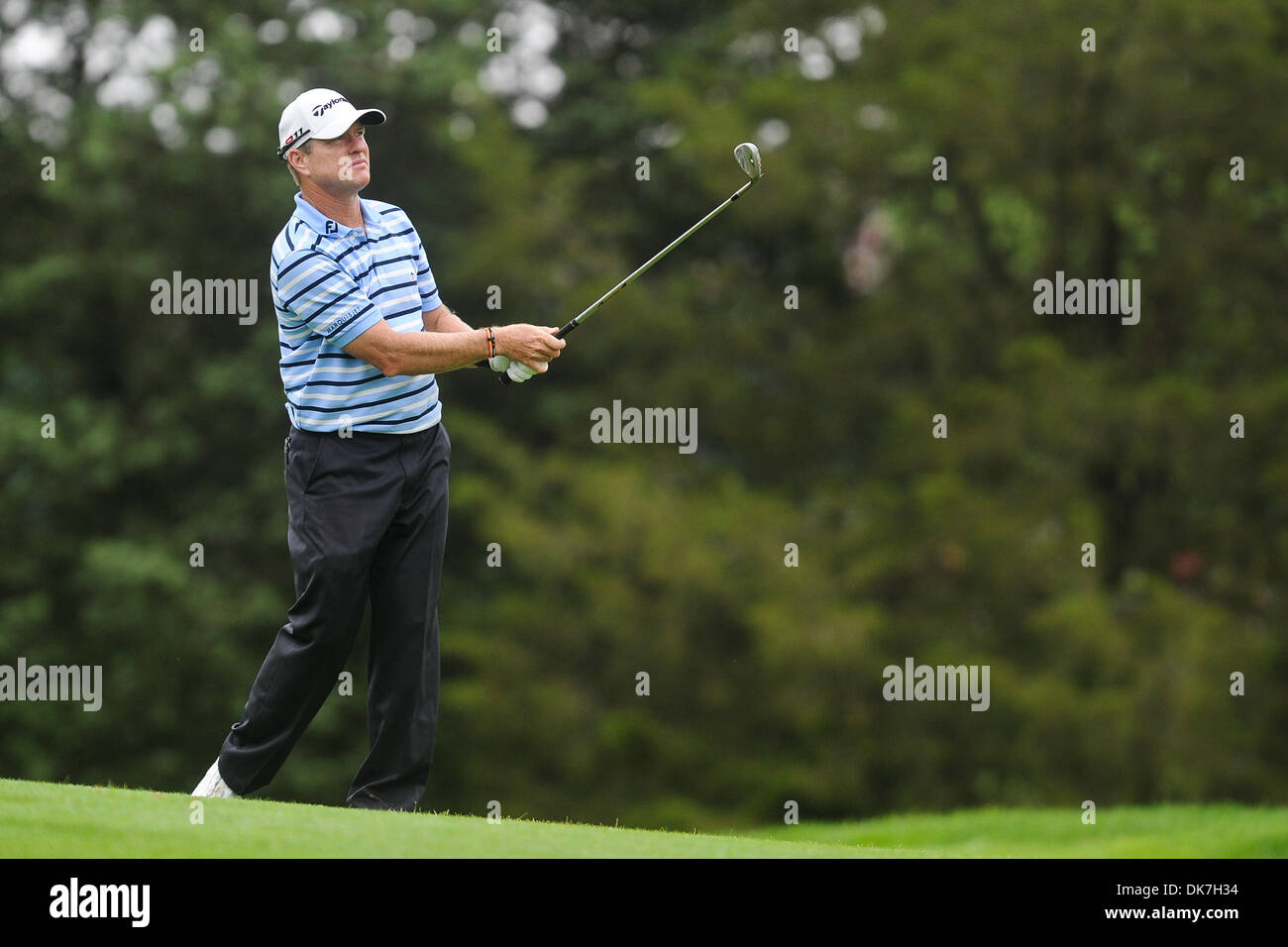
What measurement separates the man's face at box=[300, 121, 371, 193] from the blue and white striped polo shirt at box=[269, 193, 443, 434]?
0.35 ft

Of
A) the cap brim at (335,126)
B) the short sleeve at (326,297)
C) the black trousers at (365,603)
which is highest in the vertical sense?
the cap brim at (335,126)

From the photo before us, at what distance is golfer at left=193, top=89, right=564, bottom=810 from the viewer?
5.65 meters

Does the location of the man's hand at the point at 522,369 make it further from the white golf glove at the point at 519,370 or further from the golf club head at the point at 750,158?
the golf club head at the point at 750,158

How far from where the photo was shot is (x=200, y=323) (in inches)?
815

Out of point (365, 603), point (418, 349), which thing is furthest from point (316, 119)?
point (365, 603)

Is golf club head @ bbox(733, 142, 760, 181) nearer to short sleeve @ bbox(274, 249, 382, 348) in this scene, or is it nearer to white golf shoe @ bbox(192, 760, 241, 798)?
short sleeve @ bbox(274, 249, 382, 348)

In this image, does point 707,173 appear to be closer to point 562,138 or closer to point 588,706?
point 562,138

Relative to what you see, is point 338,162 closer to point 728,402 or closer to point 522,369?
point 522,369

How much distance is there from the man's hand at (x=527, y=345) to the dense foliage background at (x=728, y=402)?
1122 centimetres

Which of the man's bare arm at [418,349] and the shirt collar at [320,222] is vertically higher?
the shirt collar at [320,222]

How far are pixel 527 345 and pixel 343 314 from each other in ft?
2.07

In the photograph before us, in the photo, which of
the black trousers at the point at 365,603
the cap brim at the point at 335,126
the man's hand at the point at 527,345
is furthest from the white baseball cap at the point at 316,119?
the black trousers at the point at 365,603
